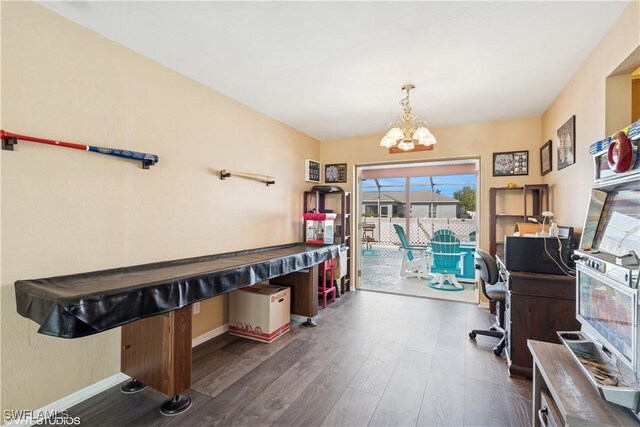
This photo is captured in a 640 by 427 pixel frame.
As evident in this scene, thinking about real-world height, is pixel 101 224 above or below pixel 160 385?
above

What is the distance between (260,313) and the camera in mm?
2910

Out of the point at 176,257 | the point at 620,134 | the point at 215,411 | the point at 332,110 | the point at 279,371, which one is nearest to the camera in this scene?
the point at 620,134

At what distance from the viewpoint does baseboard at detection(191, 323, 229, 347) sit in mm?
2779

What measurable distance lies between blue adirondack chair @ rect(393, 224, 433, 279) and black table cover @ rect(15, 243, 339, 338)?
14.0 ft

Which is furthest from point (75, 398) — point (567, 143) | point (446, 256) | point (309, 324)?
point (446, 256)

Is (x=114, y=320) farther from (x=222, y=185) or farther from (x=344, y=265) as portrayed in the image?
(x=344, y=265)

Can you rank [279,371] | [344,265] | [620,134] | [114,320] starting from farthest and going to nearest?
1. [344,265]
2. [279,371]
3. [114,320]
4. [620,134]

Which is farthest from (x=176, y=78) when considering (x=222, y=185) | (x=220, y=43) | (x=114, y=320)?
(x=114, y=320)

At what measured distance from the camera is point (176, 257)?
2.54 metres

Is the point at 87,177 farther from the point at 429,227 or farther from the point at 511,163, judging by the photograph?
the point at 429,227

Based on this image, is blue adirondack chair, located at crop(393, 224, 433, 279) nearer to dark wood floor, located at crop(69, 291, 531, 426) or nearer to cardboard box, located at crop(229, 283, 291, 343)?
dark wood floor, located at crop(69, 291, 531, 426)

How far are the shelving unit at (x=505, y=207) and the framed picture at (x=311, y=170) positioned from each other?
2.68 meters

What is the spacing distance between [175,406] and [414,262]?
5.22 m

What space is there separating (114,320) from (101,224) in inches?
35.7
